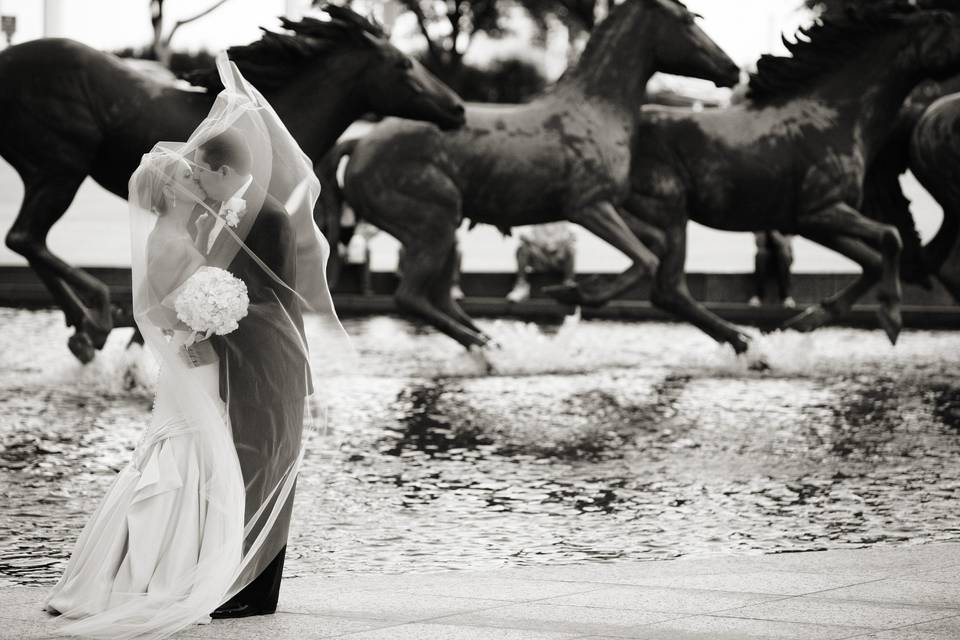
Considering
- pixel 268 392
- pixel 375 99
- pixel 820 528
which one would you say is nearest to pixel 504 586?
pixel 268 392

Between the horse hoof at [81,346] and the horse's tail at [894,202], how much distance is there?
703 centimetres

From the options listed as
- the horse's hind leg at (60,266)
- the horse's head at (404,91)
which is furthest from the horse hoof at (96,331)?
the horse's head at (404,91)

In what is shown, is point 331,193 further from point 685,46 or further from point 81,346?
point 81,346

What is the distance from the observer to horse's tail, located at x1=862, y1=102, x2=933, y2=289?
1534 cm

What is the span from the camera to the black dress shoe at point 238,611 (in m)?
5.07

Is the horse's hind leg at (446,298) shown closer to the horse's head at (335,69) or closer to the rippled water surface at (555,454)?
the rippled water surface at (555,454)

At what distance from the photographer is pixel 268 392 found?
5.33m

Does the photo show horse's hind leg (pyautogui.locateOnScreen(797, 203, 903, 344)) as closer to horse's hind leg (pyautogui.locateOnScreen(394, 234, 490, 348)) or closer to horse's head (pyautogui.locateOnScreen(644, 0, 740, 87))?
horse's head (pyautogui.locateOnScreen(644, 0, 740, 87))

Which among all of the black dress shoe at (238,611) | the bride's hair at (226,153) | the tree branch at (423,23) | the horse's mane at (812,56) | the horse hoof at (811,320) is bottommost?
the black dress shoe at (238,611)

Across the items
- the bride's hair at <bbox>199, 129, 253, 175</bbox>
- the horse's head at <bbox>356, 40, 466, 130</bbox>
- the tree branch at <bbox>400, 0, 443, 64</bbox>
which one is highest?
the tree branch at <bbox>400, 0, 443, 64</bbox>

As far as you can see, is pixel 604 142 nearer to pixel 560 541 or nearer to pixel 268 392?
pixel 560 541

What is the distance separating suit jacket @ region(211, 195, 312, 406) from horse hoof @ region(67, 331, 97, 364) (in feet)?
22.3

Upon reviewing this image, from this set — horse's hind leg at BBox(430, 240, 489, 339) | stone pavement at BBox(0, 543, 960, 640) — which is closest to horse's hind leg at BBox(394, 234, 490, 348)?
horse's hind leg at BBox(430, 240, 489, 339)

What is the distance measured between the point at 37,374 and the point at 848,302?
6236 millimetres
